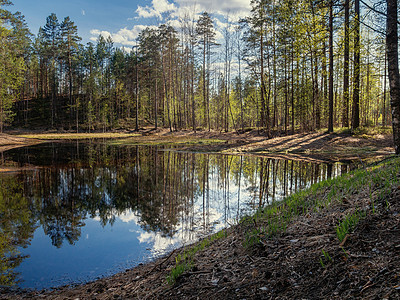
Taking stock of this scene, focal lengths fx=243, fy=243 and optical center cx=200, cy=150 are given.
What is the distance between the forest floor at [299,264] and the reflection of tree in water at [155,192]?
2721 millimetres

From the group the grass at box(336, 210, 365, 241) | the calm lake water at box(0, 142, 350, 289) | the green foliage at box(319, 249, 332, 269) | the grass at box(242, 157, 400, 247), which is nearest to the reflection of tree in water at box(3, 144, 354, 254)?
the calm lake water at box(0, 142, 350, 289)

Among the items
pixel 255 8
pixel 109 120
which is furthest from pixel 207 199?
pixel 109 120

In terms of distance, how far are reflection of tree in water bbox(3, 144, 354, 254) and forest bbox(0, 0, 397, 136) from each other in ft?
22.7

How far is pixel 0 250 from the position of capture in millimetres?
5559

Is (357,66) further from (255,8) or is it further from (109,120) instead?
(109,120)

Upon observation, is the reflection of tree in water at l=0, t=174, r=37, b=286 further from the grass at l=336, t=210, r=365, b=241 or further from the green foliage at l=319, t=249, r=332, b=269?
the grass at l=336, t=210, r=365, b=241

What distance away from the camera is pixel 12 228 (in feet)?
22.5

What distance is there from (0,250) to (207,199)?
658 centimetres

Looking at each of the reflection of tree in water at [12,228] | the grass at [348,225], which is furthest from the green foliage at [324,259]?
the reflection of tree in water at [12,228]

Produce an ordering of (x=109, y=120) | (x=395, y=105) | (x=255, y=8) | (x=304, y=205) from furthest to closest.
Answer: (x=109, y=120) < (x=255, y=8) < (x=395, y=105) < (x=304, y=205)

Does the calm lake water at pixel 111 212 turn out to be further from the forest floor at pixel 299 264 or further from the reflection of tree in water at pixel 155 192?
the forest floor at pixel 299 264

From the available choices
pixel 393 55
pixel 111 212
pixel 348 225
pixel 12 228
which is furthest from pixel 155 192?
pixel 393 55

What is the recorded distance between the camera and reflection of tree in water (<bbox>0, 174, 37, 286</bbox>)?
194 inches

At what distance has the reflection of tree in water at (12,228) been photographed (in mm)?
4934
